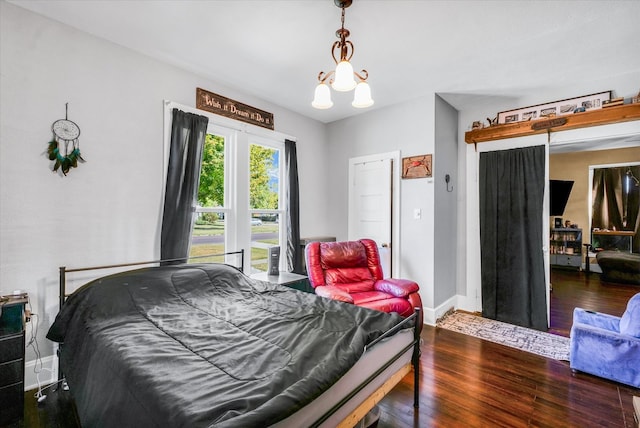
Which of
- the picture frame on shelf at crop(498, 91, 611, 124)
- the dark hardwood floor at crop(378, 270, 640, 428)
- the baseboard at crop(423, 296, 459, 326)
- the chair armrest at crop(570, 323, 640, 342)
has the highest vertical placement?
the picture frame on shelf at crop(498, 91, 611, 124)

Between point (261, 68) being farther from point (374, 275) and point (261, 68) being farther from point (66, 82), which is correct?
point (374, 275)

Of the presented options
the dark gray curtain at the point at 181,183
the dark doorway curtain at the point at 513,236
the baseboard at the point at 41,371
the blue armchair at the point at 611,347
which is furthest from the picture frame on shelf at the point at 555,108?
the baseboard at the point at 41,371

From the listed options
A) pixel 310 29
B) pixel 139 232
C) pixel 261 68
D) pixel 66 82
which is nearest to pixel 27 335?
pixel 139 232

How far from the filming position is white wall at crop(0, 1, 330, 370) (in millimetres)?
2096

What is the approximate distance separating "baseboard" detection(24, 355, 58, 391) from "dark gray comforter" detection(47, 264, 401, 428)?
16.9 inches

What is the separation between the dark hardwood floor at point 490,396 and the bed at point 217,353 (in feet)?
0.76

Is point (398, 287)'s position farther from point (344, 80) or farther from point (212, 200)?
point (212, 200)

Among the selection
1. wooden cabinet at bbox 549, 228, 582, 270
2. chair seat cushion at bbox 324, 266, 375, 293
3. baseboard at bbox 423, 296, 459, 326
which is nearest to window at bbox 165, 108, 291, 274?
chair seat cushion at bbox 324, 266, 375, 293

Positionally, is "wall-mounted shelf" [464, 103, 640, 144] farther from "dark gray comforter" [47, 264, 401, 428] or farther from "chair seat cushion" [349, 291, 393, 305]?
"dark gray comforter" [47, 264, 401, 428]

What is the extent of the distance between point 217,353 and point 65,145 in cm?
216

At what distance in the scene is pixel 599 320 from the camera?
2.62 m

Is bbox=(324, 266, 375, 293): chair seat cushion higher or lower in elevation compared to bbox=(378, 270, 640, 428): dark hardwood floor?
higher

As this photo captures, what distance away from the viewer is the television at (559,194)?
20.1ft

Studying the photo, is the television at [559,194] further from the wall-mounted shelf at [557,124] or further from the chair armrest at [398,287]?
the chair armrest at [398,287]
